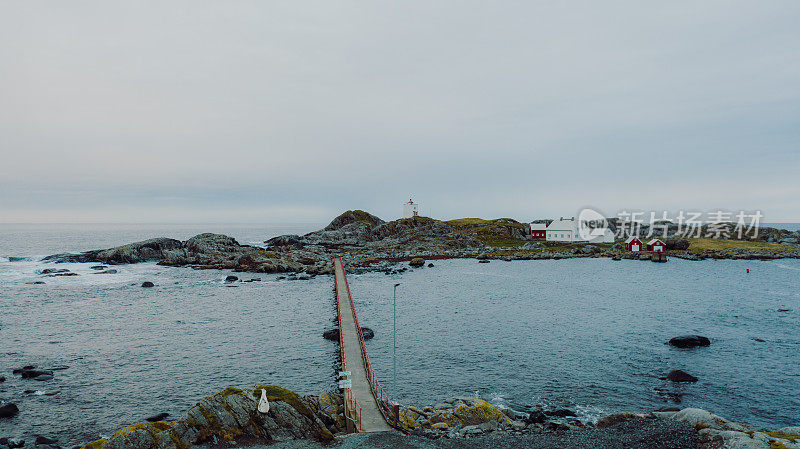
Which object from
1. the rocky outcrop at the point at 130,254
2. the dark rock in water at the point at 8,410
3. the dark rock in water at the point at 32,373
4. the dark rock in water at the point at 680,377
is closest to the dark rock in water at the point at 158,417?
the dark rock in water at the point at 8,410

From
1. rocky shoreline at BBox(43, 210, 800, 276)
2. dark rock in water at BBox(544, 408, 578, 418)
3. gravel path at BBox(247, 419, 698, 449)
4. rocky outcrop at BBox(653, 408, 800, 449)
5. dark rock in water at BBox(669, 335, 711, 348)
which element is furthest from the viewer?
rocky shoreline at BBox(43, 210, 800, 276)

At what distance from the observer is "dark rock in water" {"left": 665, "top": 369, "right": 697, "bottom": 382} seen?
3344cm

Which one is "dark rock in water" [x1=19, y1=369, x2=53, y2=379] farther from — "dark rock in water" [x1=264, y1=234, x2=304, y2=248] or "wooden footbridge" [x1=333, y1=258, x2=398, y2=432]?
"dark rock in water" [x1=264, y1=234, x2=304, y2=248]

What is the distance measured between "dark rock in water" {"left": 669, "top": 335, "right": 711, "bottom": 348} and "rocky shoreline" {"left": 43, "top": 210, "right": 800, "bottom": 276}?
2613 inches

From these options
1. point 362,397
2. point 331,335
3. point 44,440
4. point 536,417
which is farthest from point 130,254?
point 536,417

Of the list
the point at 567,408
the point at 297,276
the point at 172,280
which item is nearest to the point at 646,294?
the point at 567,408

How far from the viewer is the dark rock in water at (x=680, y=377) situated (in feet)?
110

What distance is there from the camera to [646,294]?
72312 mm

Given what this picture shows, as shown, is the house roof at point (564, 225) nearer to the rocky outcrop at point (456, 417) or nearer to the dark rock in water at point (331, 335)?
the dark rock in water at point (331, 335)

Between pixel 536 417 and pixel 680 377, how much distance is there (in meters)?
15.6

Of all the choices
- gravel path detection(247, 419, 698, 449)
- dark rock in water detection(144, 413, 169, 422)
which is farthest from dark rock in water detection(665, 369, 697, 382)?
dark rock in water detection(144, 413, 169, 422)

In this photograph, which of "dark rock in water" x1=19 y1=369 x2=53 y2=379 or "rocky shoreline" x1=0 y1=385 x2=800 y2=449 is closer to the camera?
"rocky shoreline" x1=0 y1=385 x2=800 y2=449

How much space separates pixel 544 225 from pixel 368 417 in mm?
157477

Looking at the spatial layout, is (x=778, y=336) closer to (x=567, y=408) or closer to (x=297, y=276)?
(x=567, y=408)
